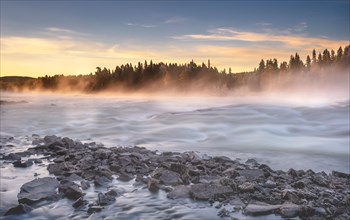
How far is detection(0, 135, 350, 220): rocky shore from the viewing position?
9.20 meters

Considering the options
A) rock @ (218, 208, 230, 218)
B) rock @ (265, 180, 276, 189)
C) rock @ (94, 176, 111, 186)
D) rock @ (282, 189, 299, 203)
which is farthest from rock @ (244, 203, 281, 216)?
rock @ (94, 176, 111, 186)

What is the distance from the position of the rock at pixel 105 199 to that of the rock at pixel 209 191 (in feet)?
6.92

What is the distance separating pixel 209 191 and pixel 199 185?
0.44m

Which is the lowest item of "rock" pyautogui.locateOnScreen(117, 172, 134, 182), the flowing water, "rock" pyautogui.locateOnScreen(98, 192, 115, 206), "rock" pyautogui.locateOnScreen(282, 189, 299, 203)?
the flowing water

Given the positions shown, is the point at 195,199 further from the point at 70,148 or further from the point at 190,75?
the point at 190,75

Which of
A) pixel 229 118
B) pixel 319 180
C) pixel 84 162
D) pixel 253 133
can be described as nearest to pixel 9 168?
pixel 84 162

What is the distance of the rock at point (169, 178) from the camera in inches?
452

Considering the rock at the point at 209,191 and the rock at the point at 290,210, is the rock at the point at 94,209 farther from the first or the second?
the rock at the point at 290,210

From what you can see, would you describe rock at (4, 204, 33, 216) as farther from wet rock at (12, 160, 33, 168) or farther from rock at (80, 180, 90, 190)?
wet rock at (12, 160, 33, 168)

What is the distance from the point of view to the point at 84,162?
45.4ft

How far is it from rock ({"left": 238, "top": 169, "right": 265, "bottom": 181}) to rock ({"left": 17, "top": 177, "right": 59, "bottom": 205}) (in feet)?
18.6

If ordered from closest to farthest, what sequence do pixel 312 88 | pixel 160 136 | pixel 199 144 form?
pixel 199 144 < pixel 160 136 < pixel 312 88

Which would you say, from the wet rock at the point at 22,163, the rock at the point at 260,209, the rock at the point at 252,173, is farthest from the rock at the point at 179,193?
the wet rock at the point at 22,163

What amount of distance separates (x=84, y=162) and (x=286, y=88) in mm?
133864
